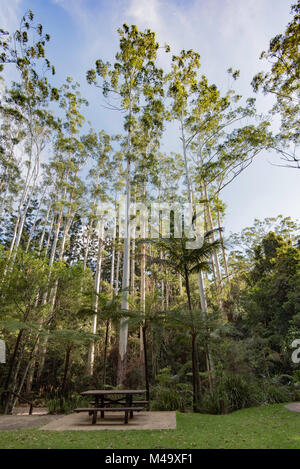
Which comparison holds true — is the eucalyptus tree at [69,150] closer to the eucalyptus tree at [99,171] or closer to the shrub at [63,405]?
the eucalyptus tree at [99,171]

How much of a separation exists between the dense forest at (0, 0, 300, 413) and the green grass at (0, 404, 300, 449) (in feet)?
7.58

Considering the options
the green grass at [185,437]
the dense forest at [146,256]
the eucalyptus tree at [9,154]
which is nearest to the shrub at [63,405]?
the dense forest at [146,256]

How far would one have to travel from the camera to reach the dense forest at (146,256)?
842 centimetres

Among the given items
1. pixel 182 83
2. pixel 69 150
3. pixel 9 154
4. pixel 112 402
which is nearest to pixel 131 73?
pixel 182 83

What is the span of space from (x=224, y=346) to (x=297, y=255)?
25.1 feet

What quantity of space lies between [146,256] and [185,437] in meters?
11.3

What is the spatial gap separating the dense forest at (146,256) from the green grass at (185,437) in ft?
7.58

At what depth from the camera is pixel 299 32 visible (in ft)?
30.0

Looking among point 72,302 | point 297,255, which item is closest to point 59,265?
point 72,302

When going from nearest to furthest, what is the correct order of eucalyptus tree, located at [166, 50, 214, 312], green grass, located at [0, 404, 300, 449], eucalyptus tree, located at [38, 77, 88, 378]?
green grass, located at [0, 404, 300, 449]
eucalyptus tree, located at [166, 50, 214, 312]
eucalyptus tree, located at [38, 77, 88, 378]

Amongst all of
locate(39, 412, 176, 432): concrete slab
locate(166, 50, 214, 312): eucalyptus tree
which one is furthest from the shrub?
locate(166, 50, 214, 312): eucalyptus tree

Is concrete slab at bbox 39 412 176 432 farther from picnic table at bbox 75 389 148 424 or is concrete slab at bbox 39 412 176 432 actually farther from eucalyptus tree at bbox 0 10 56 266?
eucalyptus tree at bbox 0 10 56 266

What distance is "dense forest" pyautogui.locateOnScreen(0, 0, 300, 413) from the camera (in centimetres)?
842
